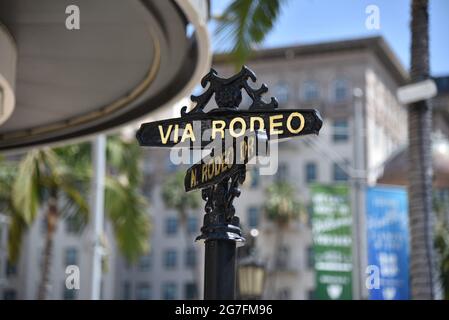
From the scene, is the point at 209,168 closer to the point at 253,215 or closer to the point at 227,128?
the point at 227,128

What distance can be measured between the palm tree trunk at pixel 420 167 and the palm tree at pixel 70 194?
13973 mm

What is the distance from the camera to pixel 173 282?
78.8m

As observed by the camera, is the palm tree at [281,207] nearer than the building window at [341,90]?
Yes

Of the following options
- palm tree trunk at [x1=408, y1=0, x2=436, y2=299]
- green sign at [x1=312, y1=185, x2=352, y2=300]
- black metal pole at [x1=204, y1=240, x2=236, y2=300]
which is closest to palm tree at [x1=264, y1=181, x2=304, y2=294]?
green sign at [x1=312, y1=185, x2=352, y2=300]

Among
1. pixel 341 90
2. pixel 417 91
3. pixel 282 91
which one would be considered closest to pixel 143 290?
pixel 282 91

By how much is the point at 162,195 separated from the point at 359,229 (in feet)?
179

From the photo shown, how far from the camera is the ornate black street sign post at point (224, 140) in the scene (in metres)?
5.38

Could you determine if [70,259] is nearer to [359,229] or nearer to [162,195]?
[162,195]

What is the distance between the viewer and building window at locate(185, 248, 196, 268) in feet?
256

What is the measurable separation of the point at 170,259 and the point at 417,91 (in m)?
67.5

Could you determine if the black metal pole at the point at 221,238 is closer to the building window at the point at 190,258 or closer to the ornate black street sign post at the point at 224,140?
the ornate black street sign post at the point at 224,140

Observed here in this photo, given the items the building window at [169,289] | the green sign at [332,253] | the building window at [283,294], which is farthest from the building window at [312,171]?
the green sign at [332,253]

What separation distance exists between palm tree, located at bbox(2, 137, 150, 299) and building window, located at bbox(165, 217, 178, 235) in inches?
1895
